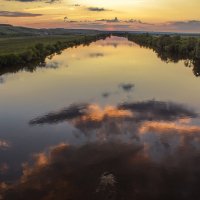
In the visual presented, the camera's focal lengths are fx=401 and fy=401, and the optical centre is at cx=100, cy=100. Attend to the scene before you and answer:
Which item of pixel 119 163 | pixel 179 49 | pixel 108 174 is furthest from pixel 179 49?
pixel 108 174

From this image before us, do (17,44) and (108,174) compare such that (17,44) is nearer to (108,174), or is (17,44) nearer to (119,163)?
(119,163)

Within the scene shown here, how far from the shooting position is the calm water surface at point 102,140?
18047mm

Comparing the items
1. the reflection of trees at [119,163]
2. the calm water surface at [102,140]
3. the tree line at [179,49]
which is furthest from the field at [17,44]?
the reflection of trees at [119,163]

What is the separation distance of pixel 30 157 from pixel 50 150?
4.63 ft

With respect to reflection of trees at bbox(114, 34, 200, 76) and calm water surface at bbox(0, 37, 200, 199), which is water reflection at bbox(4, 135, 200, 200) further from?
reflection of trees at bbox(114, 34, 200, 76)

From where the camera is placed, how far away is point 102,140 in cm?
2391

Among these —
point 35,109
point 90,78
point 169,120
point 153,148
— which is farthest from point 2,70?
point 153,148

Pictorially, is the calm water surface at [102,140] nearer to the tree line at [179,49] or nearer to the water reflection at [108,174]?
the water reflection at [108,174]

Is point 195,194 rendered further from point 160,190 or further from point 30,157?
point 30,157

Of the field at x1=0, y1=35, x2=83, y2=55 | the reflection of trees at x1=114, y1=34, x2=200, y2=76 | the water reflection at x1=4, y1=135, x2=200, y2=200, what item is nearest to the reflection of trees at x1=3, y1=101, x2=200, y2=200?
the water reflection at x1=4, y1=135, x2=200, y2=200

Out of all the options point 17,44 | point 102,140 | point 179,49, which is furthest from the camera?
point 17,44

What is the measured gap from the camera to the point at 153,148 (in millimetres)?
22578

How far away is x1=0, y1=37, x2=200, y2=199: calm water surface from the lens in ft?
59.2

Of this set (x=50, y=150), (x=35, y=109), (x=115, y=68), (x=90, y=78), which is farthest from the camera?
(x=115, y=68)
